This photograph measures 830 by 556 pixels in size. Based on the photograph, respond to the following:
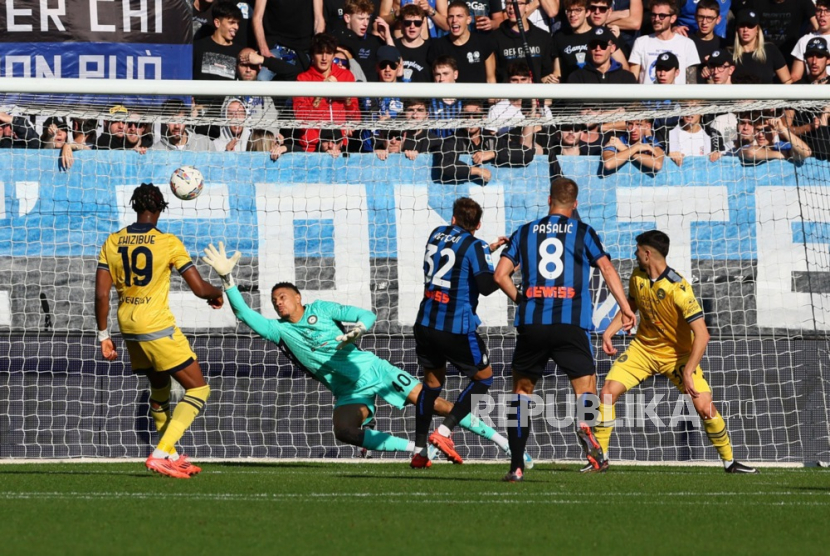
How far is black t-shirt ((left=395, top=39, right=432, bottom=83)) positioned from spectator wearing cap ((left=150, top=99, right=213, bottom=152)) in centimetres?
250

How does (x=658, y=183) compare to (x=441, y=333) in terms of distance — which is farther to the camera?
(x=658, y=183)

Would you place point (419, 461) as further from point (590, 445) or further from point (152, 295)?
point (152, 295)

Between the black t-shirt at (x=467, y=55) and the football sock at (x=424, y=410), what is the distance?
4864 mm

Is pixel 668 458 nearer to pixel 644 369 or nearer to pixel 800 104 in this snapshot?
pixel 644 369

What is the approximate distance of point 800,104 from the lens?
37.2 ft

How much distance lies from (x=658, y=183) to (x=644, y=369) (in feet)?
9.78

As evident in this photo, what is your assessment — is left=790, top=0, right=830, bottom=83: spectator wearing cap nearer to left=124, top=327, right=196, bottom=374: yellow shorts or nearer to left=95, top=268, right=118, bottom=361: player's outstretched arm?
left=124, top=327, right=196, bottom=374: yellow shorts

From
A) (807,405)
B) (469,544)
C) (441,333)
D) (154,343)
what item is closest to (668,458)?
(807,405)

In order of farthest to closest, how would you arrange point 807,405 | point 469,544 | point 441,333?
point 807,405, point 441,333, point 469,544

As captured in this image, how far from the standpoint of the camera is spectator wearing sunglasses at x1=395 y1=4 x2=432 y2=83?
519 inches

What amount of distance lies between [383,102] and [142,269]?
174 inches

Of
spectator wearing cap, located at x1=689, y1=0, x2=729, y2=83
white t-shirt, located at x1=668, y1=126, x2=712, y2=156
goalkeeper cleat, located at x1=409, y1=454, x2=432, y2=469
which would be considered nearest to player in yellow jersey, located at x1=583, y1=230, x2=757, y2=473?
goalkeeper cleat, located at x1=409, y1=454, x2=432, y2=469

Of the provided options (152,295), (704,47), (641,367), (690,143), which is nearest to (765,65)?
(704,47)

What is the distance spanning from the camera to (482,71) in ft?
43.5
